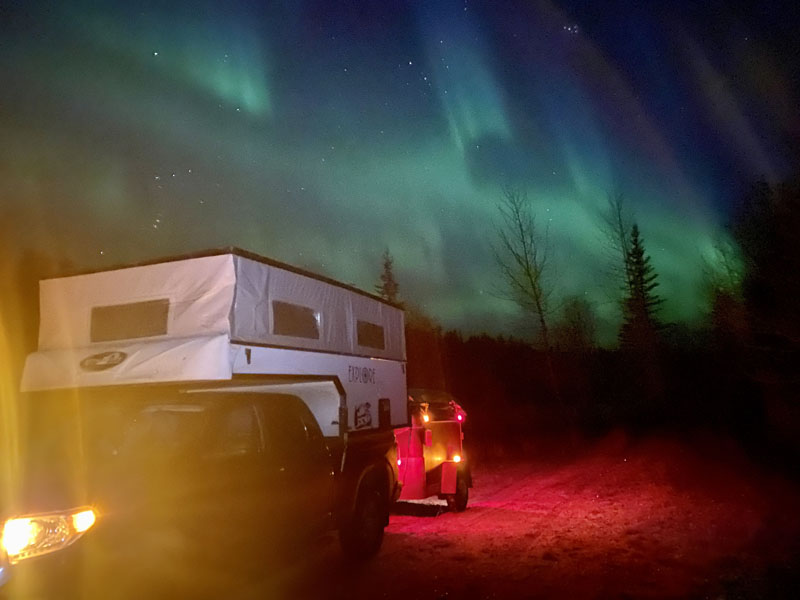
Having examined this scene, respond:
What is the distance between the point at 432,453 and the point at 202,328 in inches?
195

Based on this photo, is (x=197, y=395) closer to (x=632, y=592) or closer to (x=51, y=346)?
(x=51, y=346)

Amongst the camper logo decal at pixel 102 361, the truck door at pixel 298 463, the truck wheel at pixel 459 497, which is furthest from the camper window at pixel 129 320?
the truck wheel at pixel 459 497

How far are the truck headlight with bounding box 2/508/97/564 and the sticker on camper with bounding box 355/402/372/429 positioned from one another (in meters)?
4.75

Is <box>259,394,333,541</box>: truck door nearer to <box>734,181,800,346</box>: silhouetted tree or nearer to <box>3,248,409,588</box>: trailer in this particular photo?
<box>3,248,409,588</box>: trailer

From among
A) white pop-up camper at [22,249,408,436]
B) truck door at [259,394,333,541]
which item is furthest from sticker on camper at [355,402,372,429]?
truck door at [259,394,333,541]

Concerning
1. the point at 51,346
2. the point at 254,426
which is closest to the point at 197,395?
the point at 254,426

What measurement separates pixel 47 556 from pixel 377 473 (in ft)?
15.0

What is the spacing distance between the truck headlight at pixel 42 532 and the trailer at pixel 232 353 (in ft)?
4.43

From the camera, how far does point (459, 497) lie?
35.3ft

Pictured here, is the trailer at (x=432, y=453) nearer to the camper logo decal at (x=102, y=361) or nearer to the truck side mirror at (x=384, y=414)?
the truck side mirror at (x=384, y=414)

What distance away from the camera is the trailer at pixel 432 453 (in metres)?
9.74

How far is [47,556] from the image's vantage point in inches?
162

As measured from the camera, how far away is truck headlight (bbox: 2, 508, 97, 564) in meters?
4.08

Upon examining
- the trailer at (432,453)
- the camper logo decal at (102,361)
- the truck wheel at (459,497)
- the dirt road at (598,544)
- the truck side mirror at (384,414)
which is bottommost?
the dirt road at (598,544)
